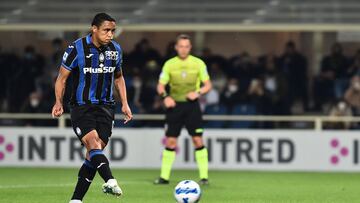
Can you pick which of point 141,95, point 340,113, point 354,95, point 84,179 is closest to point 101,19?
point 84,179

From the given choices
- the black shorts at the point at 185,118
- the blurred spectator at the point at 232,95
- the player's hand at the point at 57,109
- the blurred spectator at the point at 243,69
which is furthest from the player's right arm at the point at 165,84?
the blurred spectator at the point at 243,69

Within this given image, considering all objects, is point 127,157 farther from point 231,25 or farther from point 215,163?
point 231,25

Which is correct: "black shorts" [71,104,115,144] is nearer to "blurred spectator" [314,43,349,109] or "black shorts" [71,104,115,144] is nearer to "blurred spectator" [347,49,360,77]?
"blurred spectator" [314,43,349,109]

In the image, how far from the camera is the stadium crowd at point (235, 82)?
21109 millimetres

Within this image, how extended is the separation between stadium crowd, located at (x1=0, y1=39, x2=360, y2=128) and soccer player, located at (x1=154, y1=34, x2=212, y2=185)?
229 inches

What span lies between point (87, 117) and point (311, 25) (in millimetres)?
11227

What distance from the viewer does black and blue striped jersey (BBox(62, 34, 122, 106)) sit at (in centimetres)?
1042

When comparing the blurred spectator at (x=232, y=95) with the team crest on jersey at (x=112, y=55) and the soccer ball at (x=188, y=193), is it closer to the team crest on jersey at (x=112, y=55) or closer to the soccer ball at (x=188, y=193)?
the soccer ball at (x=188, y=193)

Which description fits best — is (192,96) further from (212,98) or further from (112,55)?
(212,98)

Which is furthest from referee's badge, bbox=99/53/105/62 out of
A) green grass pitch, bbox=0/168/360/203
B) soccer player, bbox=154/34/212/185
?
soccer player, bbox=154/34/212/185

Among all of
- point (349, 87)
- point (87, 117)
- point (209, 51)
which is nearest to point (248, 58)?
point (209, 51)

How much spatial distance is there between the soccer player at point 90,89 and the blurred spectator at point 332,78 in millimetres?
→ 11569

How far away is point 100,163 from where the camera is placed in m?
10.1

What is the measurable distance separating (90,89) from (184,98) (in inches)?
188
